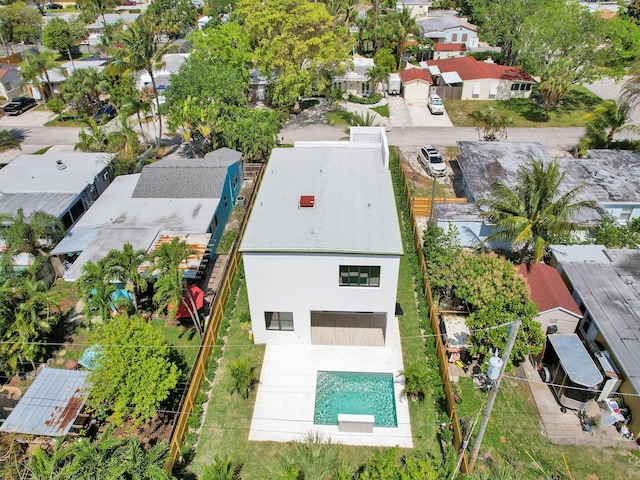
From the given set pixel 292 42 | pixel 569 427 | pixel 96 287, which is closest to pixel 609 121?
pixel 292 42

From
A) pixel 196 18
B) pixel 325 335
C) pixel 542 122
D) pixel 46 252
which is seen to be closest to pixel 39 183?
pixel 46 252

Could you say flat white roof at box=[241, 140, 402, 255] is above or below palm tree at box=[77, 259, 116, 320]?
above

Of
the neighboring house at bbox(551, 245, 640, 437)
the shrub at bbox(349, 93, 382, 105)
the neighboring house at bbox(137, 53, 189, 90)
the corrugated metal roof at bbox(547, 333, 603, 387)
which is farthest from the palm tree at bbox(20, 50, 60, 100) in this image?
the corrugated metal roof at bbox(547, 333, 603, 387)

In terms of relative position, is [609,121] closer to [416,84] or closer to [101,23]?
[416,84]

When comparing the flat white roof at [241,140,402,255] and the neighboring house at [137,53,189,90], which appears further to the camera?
the neighboring house at [137,53,189,90]

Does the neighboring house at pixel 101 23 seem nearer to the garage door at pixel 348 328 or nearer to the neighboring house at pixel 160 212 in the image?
the neighboring house at pixel 160 212

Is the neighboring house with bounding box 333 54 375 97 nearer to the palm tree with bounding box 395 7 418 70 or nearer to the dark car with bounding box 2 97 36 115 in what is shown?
the palm tree with bounding box 395 7 418 70

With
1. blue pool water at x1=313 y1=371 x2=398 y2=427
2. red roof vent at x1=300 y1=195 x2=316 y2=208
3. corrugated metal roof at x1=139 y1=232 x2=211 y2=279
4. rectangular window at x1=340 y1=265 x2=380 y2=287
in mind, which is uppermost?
red roof vent at x1=300 y1=195 x2=316 y2=208
